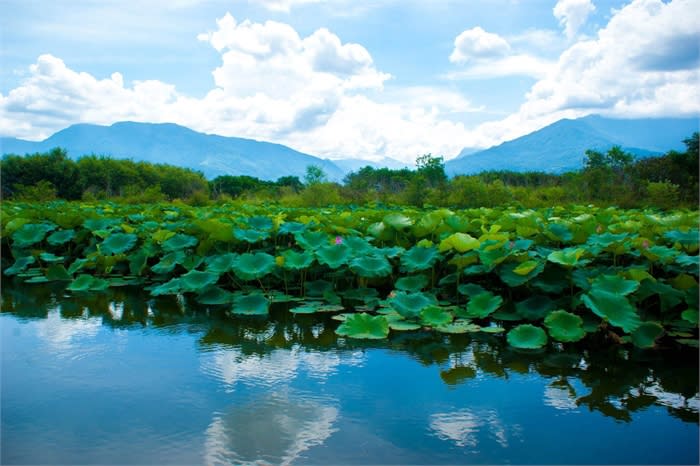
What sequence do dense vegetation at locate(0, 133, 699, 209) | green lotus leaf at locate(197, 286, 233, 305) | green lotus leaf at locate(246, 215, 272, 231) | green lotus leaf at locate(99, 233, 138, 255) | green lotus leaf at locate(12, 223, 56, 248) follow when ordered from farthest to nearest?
dense vegetation at locate(0, 133, 699, 209)
green lotus leaf at locate(12, 223, 56, 248)
green lotus leaf at locate(99, 233, 138, 255)
green lotus leaf at locate(246, 215, 272, 231)
green lotus leaf at locate(197, 286, 233, 305)

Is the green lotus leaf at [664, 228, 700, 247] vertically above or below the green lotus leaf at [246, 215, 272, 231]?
below

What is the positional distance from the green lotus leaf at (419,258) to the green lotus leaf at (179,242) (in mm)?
1873

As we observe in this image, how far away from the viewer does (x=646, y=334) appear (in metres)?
2.58

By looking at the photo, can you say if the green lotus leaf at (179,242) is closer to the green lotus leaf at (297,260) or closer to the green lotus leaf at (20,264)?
the green lotus leaf at (297,260)

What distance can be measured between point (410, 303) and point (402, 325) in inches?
5.6

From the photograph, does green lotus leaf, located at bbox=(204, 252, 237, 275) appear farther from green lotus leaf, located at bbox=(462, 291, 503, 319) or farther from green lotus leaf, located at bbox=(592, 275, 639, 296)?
green lotus leaf, located at bbox=(592, 275, 639, 296)

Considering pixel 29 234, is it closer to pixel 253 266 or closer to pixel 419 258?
pixel 253 266

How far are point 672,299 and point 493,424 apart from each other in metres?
1.51

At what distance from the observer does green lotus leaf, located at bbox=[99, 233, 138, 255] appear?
452 cm

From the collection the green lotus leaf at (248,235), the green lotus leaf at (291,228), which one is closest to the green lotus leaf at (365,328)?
the green lotus leaf at (248,235)

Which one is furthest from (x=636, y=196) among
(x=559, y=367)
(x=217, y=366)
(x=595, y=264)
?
(x=217, y=366)

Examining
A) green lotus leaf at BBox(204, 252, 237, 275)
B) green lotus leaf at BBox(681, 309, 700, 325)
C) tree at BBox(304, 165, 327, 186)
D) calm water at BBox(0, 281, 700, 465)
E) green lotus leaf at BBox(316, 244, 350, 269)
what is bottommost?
calm water at BBox(0, 281, 700, 465)

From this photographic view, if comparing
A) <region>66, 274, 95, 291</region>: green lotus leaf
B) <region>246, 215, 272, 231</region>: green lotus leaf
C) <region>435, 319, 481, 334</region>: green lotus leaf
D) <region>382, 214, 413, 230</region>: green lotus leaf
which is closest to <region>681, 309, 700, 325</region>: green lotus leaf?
<region>435, 319, 481, 334</region>: green lotus leaf

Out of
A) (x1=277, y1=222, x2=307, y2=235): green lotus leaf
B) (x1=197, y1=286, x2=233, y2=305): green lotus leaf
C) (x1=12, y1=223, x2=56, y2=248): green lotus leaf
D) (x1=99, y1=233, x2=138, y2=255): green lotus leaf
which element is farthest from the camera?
(x1=12, y1=223, x2=56, y2=248): green lotus leaf
